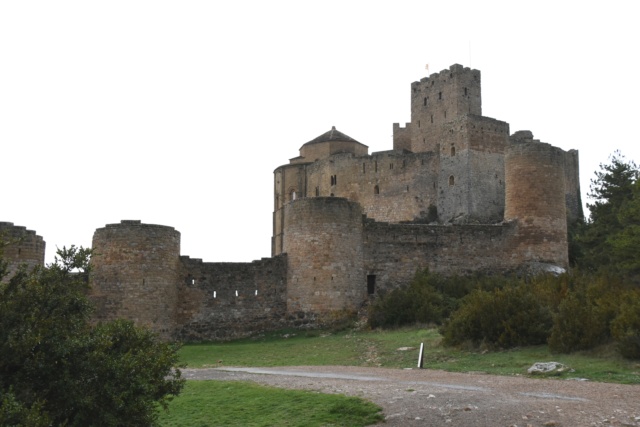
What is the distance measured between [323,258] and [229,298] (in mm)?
4016

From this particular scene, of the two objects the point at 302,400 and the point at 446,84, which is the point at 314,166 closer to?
the point at 446,84

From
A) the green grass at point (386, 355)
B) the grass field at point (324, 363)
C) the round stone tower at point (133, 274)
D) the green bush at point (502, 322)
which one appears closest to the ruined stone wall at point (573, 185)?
the green grass at point (386, 355)

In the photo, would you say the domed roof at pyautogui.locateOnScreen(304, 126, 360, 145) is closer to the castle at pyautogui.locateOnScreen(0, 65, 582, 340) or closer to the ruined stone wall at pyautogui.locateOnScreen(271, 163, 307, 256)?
the ruined stone wall at pyautogui.locateOnScreen(271, 163, 307, 256)

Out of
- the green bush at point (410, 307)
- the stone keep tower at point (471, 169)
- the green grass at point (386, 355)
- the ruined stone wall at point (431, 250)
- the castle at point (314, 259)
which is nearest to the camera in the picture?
the green grass at point (386, 355)

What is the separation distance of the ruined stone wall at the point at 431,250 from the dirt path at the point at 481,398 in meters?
15.0

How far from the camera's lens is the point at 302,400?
524 inches

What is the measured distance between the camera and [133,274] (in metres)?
27.9

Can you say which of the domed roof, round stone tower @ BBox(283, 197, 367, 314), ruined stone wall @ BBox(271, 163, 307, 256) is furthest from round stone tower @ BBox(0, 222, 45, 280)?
the domed roof

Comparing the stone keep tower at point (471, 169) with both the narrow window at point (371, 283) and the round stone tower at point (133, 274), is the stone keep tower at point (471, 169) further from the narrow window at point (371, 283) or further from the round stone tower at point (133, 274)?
the round stone tower at point (133, 274)

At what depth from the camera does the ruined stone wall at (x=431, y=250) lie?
3158 centimetres

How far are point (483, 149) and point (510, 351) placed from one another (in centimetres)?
3182

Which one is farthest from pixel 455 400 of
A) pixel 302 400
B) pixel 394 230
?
pixel 394 230

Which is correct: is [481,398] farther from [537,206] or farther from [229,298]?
[537,206]

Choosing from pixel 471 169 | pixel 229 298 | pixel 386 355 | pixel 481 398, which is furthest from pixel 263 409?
pixel 471 169
